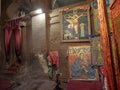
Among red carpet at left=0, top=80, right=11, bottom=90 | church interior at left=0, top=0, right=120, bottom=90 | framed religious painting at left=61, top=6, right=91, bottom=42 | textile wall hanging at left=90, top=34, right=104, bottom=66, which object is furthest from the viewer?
red carpet at left=0, top=80, right=11, bottom=90

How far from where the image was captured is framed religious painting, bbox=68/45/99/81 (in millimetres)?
5711

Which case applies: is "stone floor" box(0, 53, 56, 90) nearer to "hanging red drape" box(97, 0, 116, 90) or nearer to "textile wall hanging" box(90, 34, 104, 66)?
"textile wall hanging" box(90, 34, 104, 66)

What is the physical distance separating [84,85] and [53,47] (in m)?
2.39

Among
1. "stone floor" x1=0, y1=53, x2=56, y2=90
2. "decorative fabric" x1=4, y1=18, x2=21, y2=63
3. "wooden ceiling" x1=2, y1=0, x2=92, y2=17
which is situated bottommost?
"stone floor" x1=0, y1=53, x2=56, y2=90

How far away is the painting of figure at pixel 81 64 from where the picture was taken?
572cm

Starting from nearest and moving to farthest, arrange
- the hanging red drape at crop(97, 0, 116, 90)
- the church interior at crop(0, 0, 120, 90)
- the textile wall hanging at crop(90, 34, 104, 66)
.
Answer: the hanging red drape at crop(97, 0, 116, 90), the textile wall hanging at crop(90, 34, 104, 66), the church interior at crop(0, 0, 120, 90)

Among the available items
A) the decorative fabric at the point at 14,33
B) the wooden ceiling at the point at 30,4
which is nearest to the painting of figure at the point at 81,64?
the wooden ceiling at the point at 30,4

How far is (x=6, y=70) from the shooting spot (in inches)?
328

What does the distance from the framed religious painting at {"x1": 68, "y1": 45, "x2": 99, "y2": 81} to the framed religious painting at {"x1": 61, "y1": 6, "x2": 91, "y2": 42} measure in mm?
417

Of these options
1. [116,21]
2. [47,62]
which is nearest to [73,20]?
[47,62]

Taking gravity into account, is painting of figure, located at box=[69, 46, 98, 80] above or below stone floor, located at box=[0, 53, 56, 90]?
above

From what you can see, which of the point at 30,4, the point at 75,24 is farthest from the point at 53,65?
the point at 30,4

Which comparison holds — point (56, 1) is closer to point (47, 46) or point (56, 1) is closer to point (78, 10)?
point (78, 10)

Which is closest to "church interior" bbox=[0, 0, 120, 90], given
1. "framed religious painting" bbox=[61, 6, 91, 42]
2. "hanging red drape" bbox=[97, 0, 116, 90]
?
"framed religious painting" bbox=[61, 6, 91, 42]
